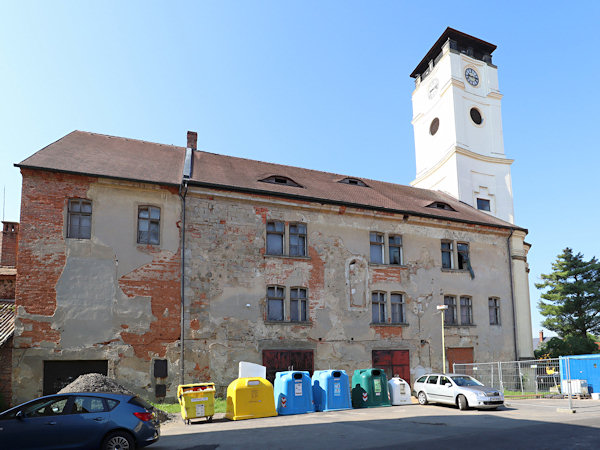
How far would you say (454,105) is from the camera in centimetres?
3431

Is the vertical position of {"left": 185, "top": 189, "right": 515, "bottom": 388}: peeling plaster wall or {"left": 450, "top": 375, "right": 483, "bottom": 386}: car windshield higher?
{"left": 185, "top": 189, "right": 515, "bottom": 388}: peeling plaster wall

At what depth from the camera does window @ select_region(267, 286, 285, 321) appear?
72.3 feet

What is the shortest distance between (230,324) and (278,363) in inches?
109

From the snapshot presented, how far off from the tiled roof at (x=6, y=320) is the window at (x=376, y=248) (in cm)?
1584

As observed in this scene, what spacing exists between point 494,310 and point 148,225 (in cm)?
1932

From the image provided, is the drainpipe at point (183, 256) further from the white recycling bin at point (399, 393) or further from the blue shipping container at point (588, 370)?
the blue shipping container at point (588, 370)

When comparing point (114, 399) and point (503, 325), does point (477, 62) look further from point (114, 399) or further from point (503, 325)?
point (114, 399)

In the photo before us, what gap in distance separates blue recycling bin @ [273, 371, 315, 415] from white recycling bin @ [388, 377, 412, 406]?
375cm

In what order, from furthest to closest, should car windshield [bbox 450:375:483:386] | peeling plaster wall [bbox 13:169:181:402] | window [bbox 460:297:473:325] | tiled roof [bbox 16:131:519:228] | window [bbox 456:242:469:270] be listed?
window [bbox 456:242:469:270]
window [bbox 460:297:473:325]
tiled roof [bbox 16:131:519:228]
peeling plaster wall [bbox 13:169:181:402]
car windshield [bbox 450:375:483:386]

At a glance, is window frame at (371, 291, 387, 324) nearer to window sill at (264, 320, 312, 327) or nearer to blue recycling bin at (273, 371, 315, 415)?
window sill at (264, 320, 312, 327)

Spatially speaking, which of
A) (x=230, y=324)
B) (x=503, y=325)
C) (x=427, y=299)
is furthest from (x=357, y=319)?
(x=503, y=325)

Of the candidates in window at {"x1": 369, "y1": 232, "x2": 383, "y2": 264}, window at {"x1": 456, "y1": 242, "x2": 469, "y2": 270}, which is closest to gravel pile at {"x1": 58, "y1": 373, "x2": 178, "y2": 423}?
window at {"x1": 369, "y1": 232, "x2": 383, "y2": 264}

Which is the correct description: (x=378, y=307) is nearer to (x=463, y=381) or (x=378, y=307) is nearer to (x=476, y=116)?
(x=463, y=381)

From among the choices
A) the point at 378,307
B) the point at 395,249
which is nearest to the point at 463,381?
the point at 378,307
